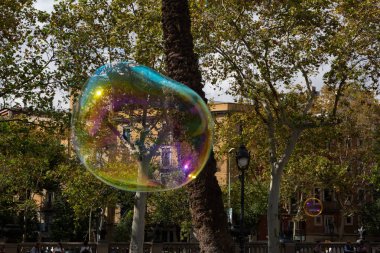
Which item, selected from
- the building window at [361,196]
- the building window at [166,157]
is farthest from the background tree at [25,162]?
the building window at [361,196]

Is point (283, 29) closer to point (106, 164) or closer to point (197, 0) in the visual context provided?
point (197, 0)

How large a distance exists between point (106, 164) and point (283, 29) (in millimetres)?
14060

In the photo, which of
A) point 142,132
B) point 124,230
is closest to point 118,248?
point 142,132

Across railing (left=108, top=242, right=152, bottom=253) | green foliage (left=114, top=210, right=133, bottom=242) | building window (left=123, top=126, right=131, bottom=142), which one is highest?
building window (left=123, top=126, right=131, bottom=142)

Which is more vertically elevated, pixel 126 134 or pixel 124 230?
pixel 126 134

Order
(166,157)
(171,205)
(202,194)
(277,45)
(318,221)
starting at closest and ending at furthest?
(166,157) < (202,194) < (277,45) < (171,205) < (318,221)

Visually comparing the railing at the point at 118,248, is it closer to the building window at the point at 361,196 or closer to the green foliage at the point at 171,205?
the green foliage at the point at 171,205

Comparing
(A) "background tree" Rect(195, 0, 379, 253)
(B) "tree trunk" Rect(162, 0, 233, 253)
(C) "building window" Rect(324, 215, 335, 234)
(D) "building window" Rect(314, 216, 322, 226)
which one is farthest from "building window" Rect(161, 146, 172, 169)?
(D) "building window" Rect(314, 216, 322, 226)

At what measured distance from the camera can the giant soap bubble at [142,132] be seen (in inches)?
366

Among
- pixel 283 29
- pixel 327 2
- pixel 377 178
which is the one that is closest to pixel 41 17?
pixel 283 29

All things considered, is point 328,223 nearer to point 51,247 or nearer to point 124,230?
point 124,230

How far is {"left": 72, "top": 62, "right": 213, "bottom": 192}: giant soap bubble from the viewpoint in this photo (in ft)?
30.5

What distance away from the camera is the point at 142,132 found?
31.1 feet

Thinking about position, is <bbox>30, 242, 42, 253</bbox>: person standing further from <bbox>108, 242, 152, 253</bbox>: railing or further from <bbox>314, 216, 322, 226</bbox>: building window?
<bbox>314, 216, 322, 226</bbox>: building window
